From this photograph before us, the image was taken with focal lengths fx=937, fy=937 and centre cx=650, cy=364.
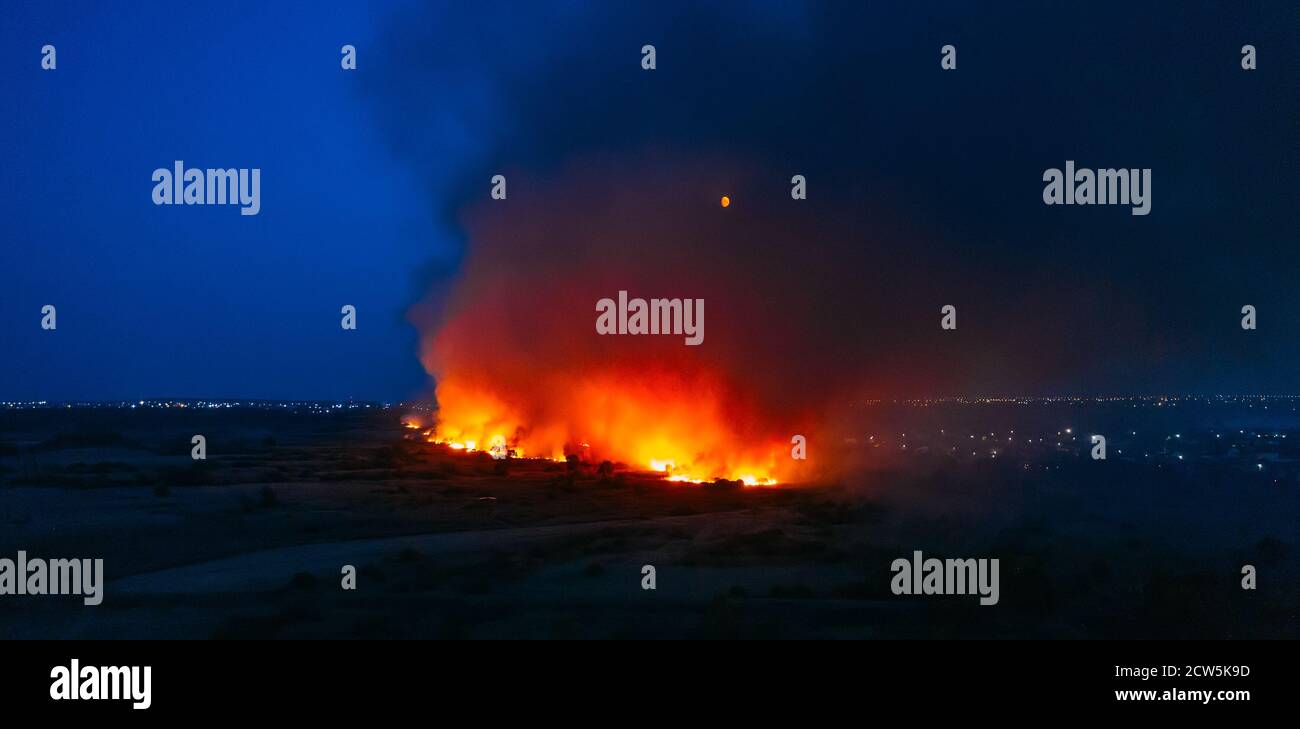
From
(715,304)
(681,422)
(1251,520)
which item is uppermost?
(715,304)

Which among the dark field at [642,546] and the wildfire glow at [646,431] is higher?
the wildfire glow at [646,431]

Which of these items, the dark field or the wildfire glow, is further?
the wildfire glow

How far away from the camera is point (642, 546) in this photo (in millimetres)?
19000

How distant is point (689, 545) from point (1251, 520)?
14693 mm

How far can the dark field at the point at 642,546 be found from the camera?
12641 millimetres

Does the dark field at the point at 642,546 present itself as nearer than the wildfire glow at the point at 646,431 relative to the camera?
Yes

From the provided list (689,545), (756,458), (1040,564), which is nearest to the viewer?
(1040,564)

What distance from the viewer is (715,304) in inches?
1310

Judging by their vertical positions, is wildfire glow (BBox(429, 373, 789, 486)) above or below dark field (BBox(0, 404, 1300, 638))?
above

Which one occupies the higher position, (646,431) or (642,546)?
(646,431)

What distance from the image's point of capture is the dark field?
41.5 ft

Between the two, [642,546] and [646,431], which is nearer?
[642,546]
